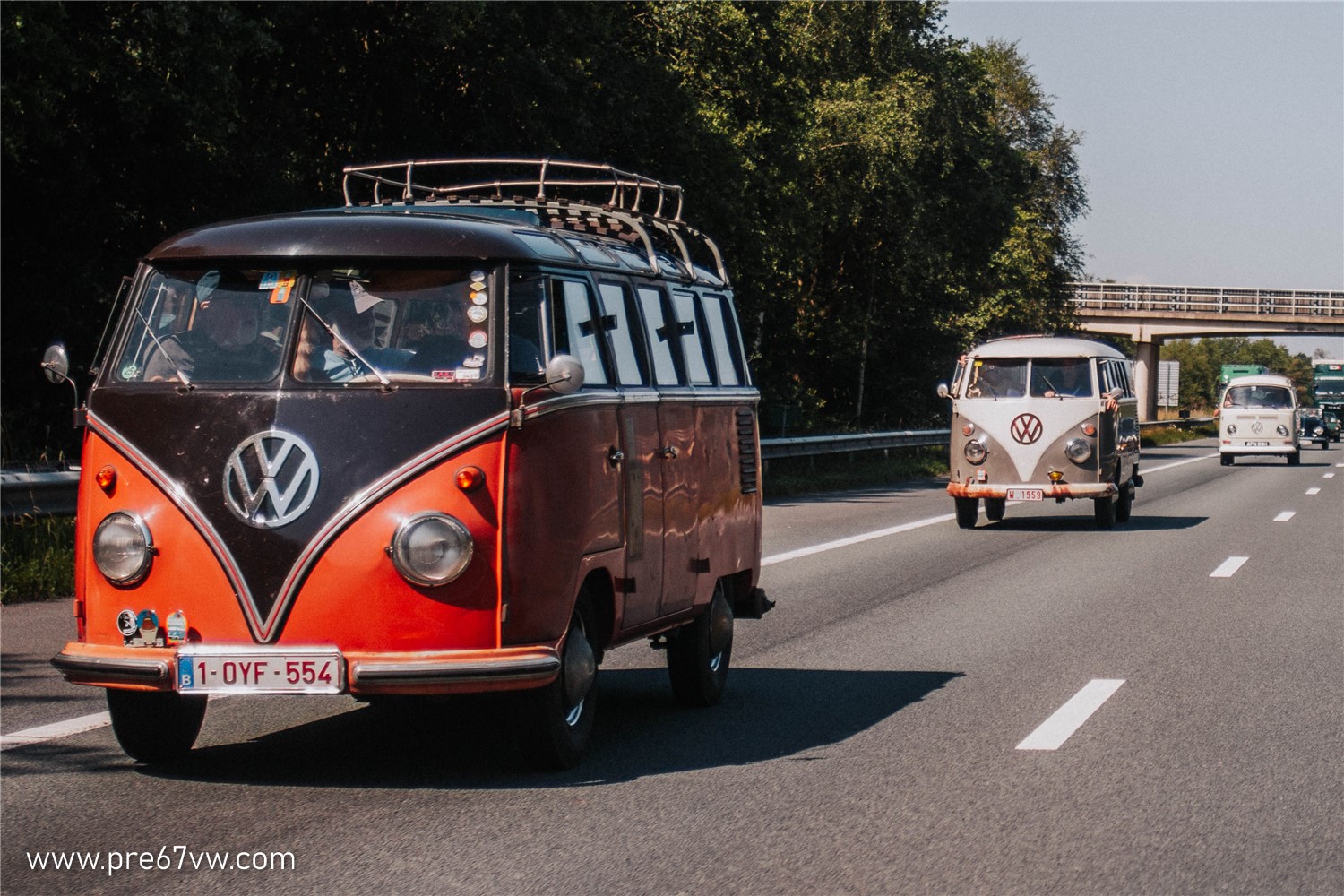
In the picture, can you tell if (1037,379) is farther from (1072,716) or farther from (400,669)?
(400,669)

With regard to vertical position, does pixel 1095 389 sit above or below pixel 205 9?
below

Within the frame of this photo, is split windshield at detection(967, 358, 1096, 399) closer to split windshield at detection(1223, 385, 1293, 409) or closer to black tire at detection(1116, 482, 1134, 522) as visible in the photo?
black tire at detection(1116, 482, 1134, 522)

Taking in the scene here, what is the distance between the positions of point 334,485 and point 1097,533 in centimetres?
1536

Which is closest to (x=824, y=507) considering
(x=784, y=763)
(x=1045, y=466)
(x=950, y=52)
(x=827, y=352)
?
(x=1045, y=466)

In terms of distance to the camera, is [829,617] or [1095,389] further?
[1095,389]

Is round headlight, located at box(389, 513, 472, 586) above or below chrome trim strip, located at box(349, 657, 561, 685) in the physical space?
above

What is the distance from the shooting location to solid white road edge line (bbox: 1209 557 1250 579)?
15.1m

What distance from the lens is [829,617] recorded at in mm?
11984

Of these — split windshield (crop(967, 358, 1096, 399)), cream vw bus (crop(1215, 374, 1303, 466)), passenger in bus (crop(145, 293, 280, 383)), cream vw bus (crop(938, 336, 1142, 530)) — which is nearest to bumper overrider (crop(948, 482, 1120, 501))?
cream vw bus (crop(938, 336, 1142, 530))

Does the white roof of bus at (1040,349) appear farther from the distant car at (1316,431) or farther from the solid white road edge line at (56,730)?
the distant car at (1316,431)

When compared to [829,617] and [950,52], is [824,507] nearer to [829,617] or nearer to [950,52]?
[829,617]

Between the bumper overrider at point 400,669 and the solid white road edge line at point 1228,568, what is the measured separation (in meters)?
10.1

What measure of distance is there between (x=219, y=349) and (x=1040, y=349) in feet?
52.7

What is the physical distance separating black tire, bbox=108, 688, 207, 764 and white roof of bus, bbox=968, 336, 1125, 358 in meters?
15.7
